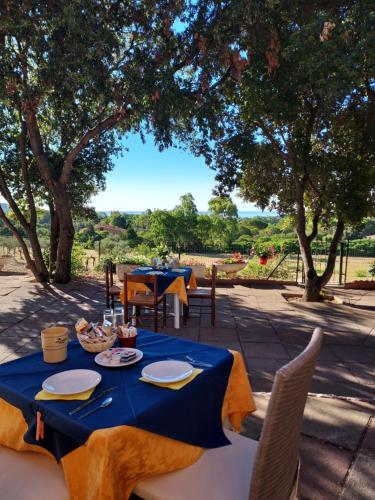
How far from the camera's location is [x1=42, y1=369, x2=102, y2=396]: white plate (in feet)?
4.38

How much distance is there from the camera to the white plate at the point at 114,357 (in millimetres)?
1565

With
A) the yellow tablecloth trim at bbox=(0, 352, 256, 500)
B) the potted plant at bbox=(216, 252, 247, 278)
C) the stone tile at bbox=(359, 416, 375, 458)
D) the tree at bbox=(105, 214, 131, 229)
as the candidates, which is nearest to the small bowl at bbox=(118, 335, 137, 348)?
the yellow tablecloth trim at bbox=(0, 352, 256, 500)

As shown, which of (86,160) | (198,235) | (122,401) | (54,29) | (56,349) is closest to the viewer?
(122,401)

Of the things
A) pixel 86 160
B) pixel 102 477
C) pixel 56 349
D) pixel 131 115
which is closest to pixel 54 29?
pixel 131 115

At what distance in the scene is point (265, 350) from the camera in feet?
12.0

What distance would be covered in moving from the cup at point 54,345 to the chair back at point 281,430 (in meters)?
1.00

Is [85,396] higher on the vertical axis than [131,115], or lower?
lower

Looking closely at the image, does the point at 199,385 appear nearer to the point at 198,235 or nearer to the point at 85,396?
the point at 85,396

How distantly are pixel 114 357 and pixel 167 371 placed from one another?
0.29 meters

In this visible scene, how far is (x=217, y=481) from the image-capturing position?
1.28 m

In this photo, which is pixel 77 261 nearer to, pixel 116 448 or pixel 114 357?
pixel 114 357

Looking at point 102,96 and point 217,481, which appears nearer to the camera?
point 217,481

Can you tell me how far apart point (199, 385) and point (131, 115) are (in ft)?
16.9

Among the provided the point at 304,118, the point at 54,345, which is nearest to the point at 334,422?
the point at 54,345
